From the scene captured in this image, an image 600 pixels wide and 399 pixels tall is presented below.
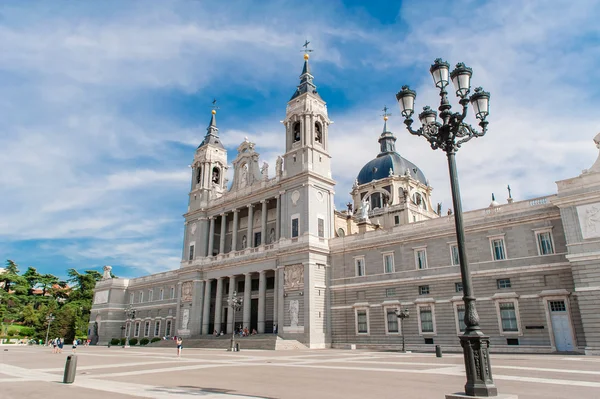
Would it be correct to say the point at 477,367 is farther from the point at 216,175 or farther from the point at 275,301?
the point at 216,175

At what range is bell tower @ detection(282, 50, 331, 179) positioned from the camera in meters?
47.3

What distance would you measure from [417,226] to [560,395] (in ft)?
93.5

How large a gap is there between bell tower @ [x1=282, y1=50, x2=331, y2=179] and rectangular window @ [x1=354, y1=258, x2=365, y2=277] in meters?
10.7

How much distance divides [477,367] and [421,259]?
95.7 feet

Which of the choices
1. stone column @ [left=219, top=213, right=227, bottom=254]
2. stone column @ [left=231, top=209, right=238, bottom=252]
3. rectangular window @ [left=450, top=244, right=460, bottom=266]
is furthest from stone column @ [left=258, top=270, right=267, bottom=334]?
rectangular window @ [left=450, top=244, right=460, bottom=266]

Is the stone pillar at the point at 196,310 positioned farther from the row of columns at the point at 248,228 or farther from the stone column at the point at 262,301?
the stone column at the point at 262,301

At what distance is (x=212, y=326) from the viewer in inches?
2104

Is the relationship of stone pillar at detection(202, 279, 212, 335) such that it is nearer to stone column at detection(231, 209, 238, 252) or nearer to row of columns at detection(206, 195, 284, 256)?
row of columns at detection(206, 195, 284, 256)

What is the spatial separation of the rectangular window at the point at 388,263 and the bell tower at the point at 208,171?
92.0ft

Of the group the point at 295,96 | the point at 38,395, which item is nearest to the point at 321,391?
the point at 38,395

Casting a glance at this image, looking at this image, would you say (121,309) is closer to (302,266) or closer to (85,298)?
(85,298)

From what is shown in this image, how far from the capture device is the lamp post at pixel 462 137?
9.62 metres

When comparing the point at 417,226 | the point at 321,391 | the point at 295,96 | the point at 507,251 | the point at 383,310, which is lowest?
the point at 321,391

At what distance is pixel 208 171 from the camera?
200 ft
